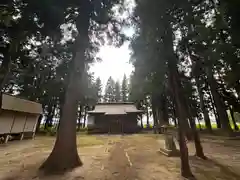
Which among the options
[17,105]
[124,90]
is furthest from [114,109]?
[124,90]

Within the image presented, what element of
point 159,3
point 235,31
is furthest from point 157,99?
point 159,3

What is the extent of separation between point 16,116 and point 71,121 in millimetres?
9904

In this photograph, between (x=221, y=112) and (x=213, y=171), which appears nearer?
(x=213, y=171)

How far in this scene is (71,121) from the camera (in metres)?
6.46

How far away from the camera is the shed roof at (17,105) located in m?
11.5

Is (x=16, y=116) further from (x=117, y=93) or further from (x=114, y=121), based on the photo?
(x=117, y=93)

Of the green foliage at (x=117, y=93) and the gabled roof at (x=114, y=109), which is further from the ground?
the green foliage at (x=117, y=93)

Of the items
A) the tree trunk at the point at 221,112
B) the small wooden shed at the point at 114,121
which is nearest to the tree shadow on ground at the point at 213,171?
the tree trunk at the point at 221,112

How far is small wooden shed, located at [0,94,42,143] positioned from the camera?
38.9 feet

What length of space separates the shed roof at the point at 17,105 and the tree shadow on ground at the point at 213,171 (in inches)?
479

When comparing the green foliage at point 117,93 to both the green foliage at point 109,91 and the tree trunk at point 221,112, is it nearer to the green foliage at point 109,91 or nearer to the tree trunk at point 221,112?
the green foliage at point 109,91

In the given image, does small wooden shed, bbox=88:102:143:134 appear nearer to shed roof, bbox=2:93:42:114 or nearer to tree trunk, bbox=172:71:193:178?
shed roof, bbox=2:93:42:114

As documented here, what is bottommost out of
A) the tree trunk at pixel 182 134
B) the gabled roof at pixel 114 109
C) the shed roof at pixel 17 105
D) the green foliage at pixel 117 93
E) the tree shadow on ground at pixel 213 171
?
the tree shadow on ground at pixel 213 171

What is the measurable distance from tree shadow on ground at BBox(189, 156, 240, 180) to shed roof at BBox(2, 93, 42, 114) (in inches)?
479
